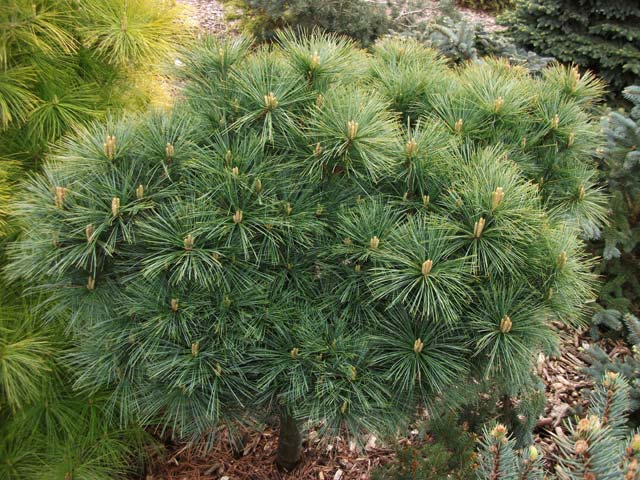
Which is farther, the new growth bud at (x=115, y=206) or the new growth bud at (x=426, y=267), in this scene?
the new growth bud at (x=115, y=206)

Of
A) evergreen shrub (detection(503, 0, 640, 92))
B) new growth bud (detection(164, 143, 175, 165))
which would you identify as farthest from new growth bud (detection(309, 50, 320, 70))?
evergreen shrub (detection(503, 0, 640, 92))

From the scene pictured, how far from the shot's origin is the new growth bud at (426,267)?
142cm

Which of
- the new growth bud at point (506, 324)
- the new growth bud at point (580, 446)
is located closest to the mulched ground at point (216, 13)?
the new growth bud at point (506, 324)

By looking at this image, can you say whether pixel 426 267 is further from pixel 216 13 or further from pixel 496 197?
pixel 216 13

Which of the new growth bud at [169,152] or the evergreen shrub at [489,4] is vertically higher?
the new growth bud at [169,152]

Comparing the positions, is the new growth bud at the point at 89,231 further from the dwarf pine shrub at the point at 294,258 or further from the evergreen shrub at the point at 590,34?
the evergreen shrub at the point at 590,34

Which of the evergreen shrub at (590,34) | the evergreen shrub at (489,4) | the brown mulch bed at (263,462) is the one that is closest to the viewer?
the brown mulch bed at (263,462)

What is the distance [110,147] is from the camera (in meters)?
1.61

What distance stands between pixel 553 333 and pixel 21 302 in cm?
192

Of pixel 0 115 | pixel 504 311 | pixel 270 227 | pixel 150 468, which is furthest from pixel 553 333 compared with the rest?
pixel 0 115

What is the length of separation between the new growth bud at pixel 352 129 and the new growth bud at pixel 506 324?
0.64 metres

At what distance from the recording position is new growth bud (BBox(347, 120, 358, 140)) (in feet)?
5.13

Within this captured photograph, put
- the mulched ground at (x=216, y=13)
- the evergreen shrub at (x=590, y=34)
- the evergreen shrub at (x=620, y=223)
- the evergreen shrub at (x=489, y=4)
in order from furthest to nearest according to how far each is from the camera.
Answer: the evergreen shrub at (x=489, y=4)
the mulched ground at (x=216, y=13)
the evergreen shrub at (x=590, y=34)
the evergreen shrub at (x=620, y=223)

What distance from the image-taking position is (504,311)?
1525mm
